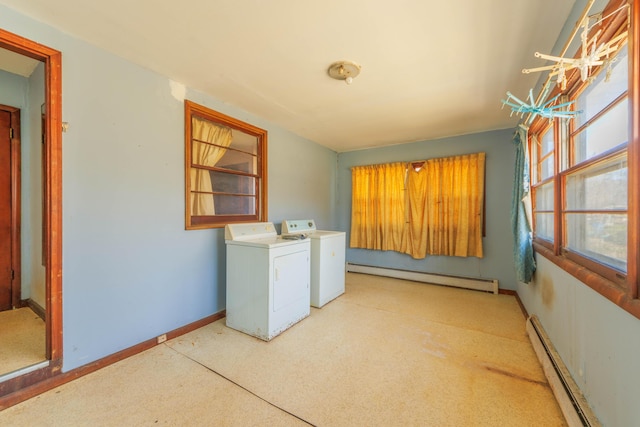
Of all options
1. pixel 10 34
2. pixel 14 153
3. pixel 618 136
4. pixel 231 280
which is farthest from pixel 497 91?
pixel 14 153

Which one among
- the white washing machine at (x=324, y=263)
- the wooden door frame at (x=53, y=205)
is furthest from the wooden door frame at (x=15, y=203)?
the white washing machine at (x=324, y=263)

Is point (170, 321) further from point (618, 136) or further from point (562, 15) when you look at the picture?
point (562, 15)

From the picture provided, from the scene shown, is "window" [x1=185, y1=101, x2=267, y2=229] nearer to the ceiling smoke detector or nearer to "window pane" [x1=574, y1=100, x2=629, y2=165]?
the ceiling smoke detector

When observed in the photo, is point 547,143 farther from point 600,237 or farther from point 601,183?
point 600,237

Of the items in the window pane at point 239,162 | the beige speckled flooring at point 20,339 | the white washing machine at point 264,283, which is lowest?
the beige speckled flooring at point 20,339

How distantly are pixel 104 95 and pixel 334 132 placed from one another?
2.60m

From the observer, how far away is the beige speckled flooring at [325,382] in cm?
137

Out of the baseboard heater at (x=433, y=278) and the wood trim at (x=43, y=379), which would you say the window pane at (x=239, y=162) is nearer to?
the wood trim at (x=43, y=379)

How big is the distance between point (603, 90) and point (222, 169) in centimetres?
292

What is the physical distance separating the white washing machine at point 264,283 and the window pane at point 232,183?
0.50m

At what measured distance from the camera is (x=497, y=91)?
7.63ft

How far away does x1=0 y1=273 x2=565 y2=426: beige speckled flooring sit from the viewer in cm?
137

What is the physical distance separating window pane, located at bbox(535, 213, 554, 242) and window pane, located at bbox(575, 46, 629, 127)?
891mm

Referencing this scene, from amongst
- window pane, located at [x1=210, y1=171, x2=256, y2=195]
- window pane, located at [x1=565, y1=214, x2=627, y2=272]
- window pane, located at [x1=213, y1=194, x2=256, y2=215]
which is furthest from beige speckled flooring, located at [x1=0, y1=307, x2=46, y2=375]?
window pane, located at [x1=565, y1=214, x2=627, y2=272]
